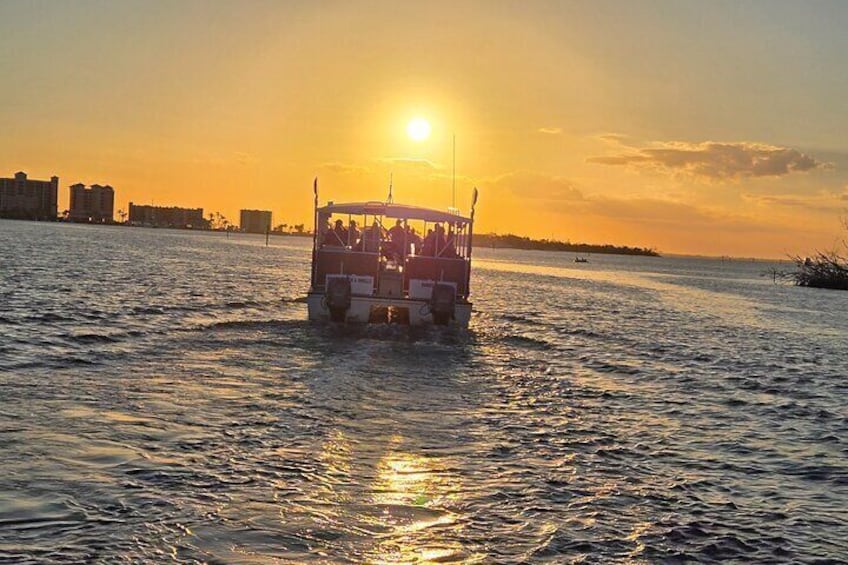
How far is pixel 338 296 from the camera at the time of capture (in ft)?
86.0

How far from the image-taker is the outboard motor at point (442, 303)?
26.6 m

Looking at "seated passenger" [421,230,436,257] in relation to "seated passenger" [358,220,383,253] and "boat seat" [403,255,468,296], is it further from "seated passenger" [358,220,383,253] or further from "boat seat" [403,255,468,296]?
"seated passenger" [358,220,383,253]

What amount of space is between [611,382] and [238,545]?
13.4 metres

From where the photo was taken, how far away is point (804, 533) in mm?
8938

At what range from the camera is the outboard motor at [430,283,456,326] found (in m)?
26.6

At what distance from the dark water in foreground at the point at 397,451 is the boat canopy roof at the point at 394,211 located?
16.1 feet

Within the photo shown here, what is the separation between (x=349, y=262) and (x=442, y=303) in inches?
133

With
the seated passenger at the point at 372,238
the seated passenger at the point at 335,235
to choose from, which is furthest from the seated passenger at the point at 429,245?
the seated passenger at the point at 335,235

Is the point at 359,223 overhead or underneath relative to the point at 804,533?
overhead

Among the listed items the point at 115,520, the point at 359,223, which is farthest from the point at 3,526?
the point at 359,223

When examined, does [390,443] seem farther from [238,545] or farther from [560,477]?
[238,545]

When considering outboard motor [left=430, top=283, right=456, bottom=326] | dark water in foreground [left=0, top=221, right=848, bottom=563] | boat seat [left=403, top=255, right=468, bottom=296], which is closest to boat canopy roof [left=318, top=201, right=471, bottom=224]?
boat seat [left=403, top=255, right=468, bottom=296]

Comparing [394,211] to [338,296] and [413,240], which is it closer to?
[413,240]

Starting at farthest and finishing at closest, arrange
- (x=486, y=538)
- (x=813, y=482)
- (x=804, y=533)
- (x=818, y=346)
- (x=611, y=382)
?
(x=818, y=346)
(x=611, y=382)
(x=813, y=482)
(x=804, y=533)
(x=486, y=538)
